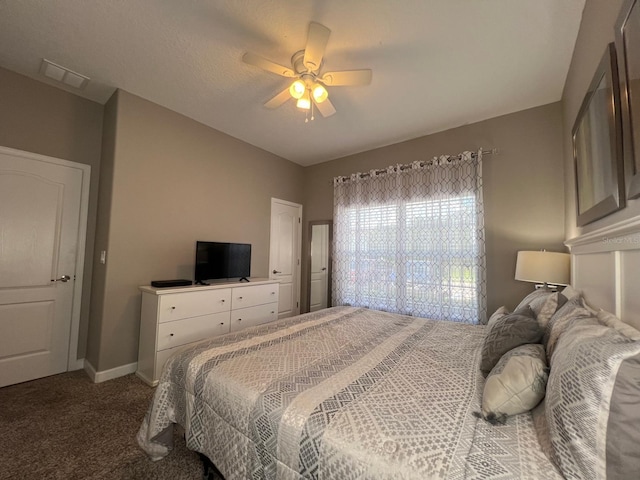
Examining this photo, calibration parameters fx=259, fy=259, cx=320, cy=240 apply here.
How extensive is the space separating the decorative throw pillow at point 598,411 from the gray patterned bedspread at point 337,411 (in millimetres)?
91

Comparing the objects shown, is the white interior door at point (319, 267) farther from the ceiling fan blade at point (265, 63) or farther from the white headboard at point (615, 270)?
the white headboard at point (615, 270)

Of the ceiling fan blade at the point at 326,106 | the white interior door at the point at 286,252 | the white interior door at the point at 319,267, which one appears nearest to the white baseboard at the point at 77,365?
the white interior door at the point at 286,252

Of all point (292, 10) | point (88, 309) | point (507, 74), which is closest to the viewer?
point (292, 10)

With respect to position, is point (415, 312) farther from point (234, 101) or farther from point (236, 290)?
point (234, 101)

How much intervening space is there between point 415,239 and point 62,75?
4045 mm

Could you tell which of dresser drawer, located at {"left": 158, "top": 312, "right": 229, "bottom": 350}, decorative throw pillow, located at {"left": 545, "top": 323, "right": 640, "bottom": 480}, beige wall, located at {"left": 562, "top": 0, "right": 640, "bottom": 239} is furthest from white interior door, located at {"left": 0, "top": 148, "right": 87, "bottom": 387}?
beige wall, located at {"left": 562, "top": 0, "right": 640, "bottom": 239}

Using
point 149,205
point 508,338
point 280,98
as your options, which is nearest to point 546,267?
point 508,338

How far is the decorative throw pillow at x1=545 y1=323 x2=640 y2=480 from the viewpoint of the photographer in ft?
2.01

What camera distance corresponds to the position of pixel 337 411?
3.15 feet

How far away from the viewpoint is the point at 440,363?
1410 mm

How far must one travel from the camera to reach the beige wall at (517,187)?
2.64 metres

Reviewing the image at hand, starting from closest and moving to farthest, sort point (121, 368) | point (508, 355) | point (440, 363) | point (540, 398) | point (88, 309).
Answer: point (540, 398)
point (508, 355)
point (440, 363)
point (121, 368)
point (88, 309)

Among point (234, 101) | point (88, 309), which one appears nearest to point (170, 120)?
point (234, 101)

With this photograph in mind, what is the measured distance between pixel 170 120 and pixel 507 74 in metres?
3.45
